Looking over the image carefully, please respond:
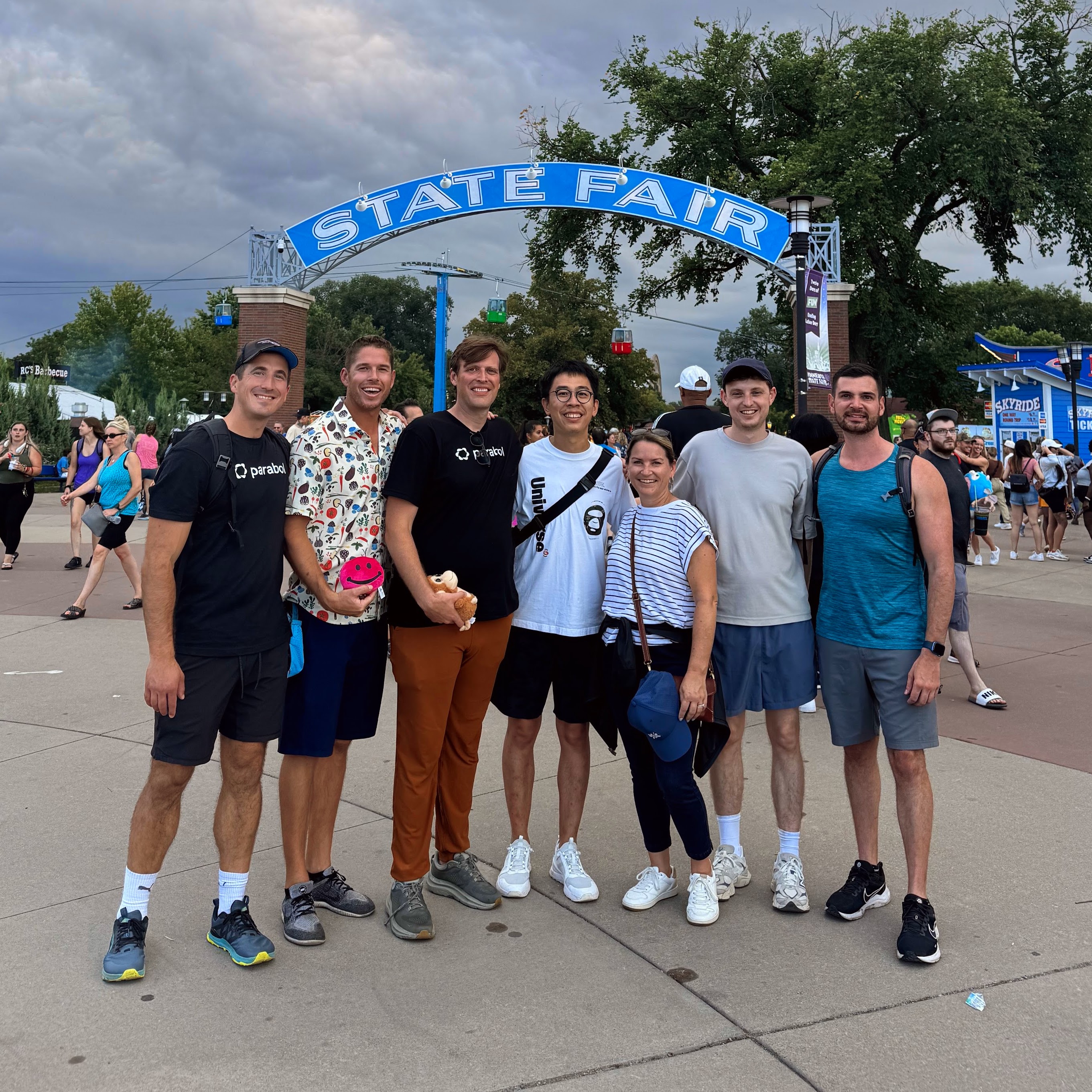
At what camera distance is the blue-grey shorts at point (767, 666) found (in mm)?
3615

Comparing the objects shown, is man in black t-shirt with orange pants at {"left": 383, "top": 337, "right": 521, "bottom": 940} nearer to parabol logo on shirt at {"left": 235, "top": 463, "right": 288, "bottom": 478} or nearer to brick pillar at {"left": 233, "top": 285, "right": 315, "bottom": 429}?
parabol logo on shirt at {"left": 235, "top": 463, "right": 288, "bottom": 478}

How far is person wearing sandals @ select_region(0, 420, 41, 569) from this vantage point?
1123 centimetres

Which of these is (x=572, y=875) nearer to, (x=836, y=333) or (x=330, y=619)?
(x=330, y=619)

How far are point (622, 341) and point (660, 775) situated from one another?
84.8 ft

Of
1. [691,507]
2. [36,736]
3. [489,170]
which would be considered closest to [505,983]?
[691,507]

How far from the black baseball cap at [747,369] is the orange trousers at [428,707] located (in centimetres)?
126

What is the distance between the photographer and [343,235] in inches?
685

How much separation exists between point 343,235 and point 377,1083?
16752 mm

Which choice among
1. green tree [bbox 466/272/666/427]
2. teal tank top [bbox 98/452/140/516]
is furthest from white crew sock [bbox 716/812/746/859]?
green tree [bbox 466/272/666/427]

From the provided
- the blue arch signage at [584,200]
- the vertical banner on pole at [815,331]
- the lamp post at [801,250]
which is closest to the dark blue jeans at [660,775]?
the lamp post at [801,250]

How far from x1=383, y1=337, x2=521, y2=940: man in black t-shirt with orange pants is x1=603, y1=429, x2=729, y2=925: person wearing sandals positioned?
0.42 meters

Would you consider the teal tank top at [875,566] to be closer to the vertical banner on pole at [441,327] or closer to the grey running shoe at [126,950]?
the grey running shoe at [126,950]

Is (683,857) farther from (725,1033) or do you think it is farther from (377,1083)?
(377,1083)

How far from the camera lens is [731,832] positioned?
148 inches
